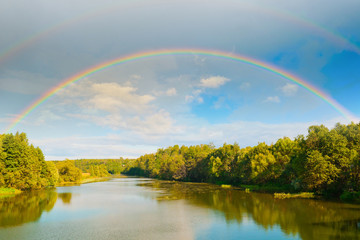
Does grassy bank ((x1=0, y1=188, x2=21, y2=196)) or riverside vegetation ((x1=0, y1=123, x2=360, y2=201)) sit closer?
riverside vegetation ((x1=0, y1=123, x2=360, y2=201))

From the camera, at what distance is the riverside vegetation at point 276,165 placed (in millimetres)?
43781

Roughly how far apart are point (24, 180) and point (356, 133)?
250 ft

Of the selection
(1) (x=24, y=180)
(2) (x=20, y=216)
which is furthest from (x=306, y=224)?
(1) (x=24, y=180)

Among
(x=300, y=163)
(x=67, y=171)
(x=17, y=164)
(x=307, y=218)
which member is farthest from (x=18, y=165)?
(x=300, y=163)

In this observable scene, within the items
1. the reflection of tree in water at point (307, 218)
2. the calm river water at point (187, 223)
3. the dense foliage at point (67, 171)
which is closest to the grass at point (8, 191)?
the calm river water at point (187, 223)

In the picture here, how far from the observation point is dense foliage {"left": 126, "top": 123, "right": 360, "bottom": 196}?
4353cm

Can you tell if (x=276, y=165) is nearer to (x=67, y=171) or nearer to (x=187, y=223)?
(x=187, y=223)

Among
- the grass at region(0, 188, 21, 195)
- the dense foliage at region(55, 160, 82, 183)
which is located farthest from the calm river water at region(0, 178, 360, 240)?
the dense foliage at region(55, 160, 82, 183)

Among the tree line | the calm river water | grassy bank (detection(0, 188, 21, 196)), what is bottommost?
grassy bank (detection(0, 188, 21, 196))

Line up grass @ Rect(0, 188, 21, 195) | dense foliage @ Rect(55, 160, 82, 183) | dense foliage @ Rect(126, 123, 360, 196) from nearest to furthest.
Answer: dense foliage @ Rect(126, 123, 360, 196) → grass @ Rect(0, 188, 21, 195) → dense foliage @ Rect(55, 160, 82, 183)

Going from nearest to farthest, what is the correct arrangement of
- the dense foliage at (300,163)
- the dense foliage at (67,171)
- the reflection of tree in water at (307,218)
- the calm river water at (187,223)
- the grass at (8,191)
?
the calm river water at (187,223) → the reflection of tree in water at (307,218) → the dense foliage at (300,163) → the grass at (8,191) → the dense foliage at (67,171)

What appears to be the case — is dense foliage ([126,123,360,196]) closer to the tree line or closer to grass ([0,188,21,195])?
the tree line

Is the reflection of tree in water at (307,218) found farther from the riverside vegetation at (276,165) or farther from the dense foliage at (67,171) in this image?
the dense foliage at (67,171)

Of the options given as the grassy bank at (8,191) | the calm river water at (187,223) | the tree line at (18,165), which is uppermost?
the tree line at (18,165)
